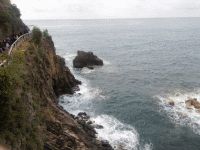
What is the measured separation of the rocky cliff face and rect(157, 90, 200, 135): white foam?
1550 cm

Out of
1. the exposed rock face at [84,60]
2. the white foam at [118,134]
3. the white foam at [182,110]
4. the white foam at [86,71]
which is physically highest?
the exposed rock face at [84,60]

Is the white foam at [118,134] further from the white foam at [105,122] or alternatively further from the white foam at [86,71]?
the white foam at [86,71]

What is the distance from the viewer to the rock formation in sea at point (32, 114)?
22.5 meters

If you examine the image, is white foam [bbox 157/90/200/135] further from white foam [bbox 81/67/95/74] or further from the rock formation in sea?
white foam [bbox 81/67/95/74]

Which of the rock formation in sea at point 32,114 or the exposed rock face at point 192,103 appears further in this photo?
the exposed rock face at point 192,103

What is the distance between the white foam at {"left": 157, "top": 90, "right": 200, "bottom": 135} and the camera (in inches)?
1924

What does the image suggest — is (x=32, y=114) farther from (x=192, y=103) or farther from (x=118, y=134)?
(x=192, y=103)

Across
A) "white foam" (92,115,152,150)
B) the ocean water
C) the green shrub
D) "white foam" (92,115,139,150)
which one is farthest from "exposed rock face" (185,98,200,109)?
the green shrub

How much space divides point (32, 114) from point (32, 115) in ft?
0.92

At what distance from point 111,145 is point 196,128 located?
48.7 feet

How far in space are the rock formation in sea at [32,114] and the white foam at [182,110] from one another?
1539 cm

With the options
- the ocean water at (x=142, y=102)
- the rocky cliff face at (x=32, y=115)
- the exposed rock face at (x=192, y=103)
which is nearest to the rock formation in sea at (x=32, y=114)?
the rocky cliff face at (x=32, y=115)

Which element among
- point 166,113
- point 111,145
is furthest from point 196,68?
point 111,145

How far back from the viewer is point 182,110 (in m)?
53.8
